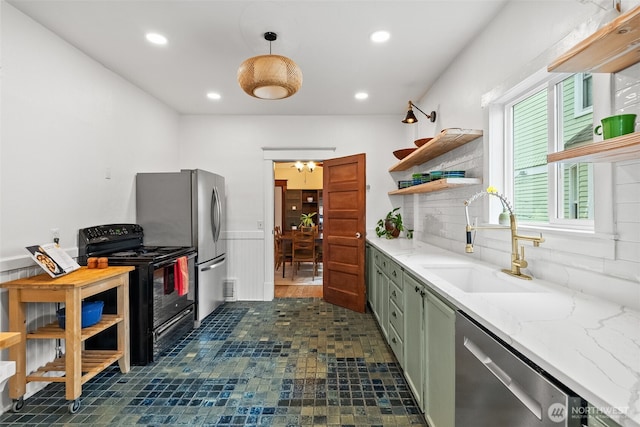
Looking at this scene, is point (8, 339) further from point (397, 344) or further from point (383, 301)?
point (383, 301)

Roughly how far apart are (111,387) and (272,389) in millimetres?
1207

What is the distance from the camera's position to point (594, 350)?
0.83m

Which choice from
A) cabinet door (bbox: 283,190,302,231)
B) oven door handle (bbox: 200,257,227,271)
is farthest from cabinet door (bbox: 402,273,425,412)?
cabinet door (bbox: 283,190,302,231)

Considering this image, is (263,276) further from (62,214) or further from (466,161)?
(466,161)

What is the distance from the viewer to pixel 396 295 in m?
2.43

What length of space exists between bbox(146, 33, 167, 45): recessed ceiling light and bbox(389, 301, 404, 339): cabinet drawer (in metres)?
2.90

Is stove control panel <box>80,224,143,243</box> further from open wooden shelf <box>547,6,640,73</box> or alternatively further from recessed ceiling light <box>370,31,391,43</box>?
open wooden shelf <box>547,6,640,73</box>

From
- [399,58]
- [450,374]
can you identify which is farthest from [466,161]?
[450,374]

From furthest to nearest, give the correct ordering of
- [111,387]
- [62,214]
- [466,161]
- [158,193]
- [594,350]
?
1. [158,193]
2. [466,161]
3. [62,214]
4. [111,387]
5. [594,350]

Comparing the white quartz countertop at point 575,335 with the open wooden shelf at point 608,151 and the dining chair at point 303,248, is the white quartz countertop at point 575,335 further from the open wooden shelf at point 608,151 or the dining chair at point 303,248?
the dining chair at point 303,248

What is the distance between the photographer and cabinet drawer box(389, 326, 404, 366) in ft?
7.40

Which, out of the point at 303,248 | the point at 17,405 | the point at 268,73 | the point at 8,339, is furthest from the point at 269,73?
the point at 303,248

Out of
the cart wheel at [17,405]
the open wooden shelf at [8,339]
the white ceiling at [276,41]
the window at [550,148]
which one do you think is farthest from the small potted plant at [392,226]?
the cart wheel at [17,405]

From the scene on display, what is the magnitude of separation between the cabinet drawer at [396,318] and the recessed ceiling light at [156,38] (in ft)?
9.53
